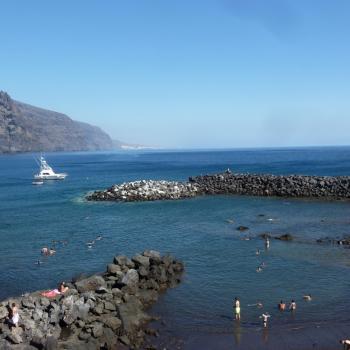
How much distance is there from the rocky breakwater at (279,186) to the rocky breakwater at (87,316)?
171 ft

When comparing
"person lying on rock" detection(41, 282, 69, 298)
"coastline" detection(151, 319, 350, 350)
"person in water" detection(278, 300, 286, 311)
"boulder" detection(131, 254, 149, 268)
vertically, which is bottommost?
"coastline" detection(151, 319, 350, 350)

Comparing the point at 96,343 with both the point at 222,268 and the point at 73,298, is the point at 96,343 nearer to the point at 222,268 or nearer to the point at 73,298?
the point at 73,298

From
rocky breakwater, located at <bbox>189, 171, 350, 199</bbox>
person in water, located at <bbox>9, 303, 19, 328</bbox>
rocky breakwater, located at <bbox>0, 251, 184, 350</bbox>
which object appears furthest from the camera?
rocky breakwater, located at <bbox>189, 171, 350, 199</bbox>

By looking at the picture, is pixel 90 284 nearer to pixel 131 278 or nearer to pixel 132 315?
pixel 131 278

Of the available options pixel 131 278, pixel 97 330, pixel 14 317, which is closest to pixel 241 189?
pixel 131 278

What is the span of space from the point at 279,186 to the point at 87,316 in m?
62.2

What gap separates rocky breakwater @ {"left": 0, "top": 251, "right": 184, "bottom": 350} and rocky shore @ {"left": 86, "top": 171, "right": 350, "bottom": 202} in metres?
46.7

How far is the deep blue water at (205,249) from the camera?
34.9 metres

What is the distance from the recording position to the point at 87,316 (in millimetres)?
30281

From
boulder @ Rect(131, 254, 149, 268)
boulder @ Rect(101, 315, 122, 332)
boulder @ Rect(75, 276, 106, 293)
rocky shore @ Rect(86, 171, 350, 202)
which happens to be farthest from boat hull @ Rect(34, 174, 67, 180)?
boulder @ Rect(101, 315, 122, 332)

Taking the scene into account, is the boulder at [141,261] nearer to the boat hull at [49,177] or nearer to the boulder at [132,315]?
the boulder at [132,315]

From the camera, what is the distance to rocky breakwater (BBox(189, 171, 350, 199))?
3241 inches

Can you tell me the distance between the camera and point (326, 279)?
39.6 meters

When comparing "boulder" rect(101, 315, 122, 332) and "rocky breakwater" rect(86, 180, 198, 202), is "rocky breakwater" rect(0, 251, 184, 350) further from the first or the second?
"rocky breakwater" rect(86, 180, 198, 202)
